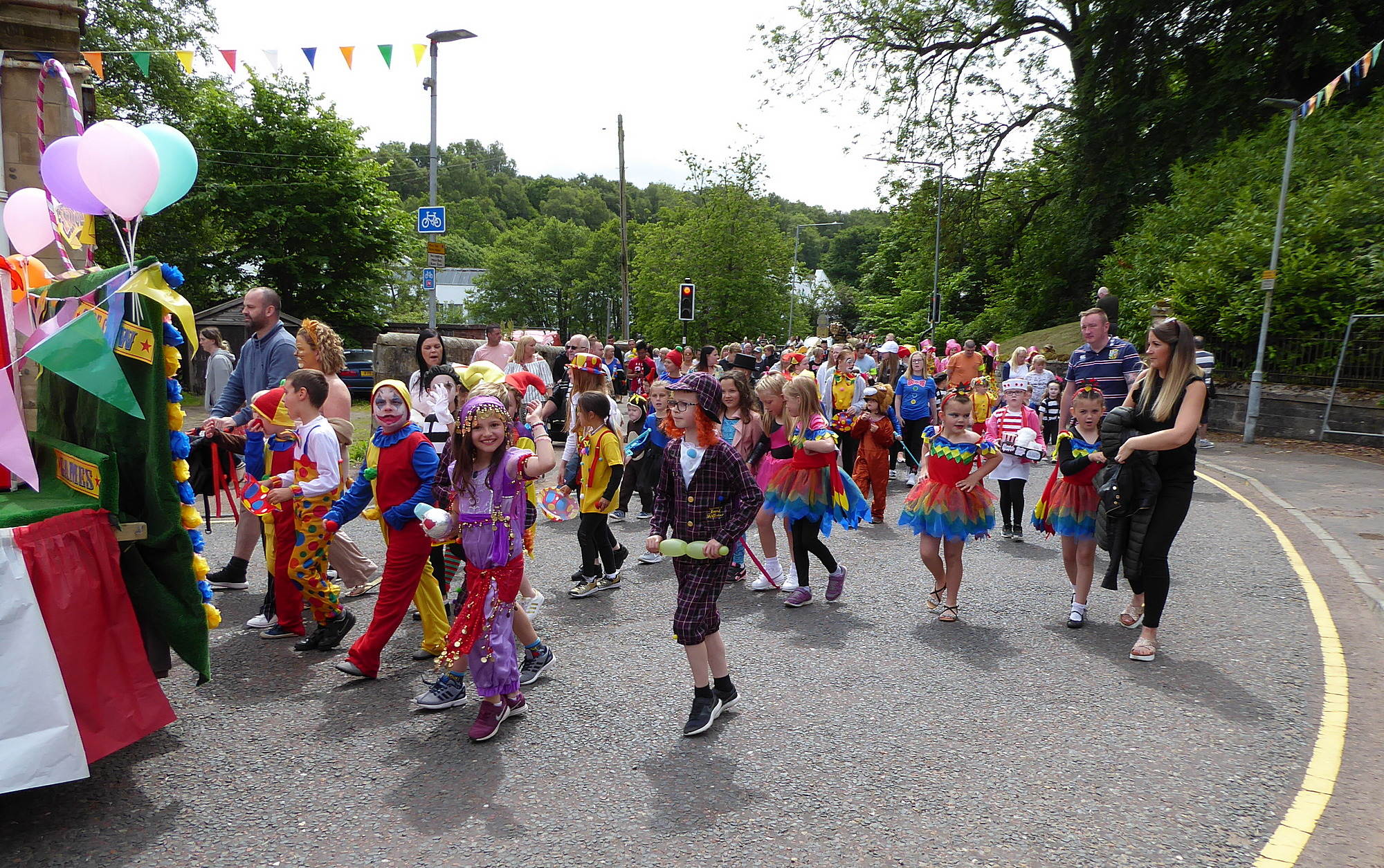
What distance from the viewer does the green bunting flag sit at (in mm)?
3441

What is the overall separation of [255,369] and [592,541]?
2700mm

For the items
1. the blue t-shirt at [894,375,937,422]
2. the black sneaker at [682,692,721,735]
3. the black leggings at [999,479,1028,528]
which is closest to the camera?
the black sneaker at [682,692,721,735]

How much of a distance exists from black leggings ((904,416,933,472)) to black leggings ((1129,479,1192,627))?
A: 589cm

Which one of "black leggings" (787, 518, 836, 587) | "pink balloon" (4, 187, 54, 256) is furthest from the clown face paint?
"black leggings" (787, 518, 836, 587)

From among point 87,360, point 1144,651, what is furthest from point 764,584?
point 87,360

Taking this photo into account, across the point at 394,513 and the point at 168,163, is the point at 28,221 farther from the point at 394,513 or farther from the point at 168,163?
the point at 394,513

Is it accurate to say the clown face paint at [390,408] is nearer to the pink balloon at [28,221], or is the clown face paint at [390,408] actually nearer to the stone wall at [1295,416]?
the pink balloon at [28,221]

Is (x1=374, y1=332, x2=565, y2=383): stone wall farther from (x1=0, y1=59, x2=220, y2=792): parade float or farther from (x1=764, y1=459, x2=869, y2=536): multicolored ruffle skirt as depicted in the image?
(x1=0, y1=59, x2=220, y2=792): parade float

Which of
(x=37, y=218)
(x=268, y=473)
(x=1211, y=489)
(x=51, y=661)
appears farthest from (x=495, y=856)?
(x=1211, y=489)

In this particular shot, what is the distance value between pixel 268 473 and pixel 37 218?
1.93 m

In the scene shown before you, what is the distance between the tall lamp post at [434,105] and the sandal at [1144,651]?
533 inches

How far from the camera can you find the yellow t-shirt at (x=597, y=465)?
269 inches

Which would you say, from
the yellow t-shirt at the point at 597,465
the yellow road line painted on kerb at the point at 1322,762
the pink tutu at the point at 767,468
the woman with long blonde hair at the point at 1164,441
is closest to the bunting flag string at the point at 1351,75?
the yellow road line painted on kerb at the point at 1322,762

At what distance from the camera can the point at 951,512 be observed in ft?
19.8
